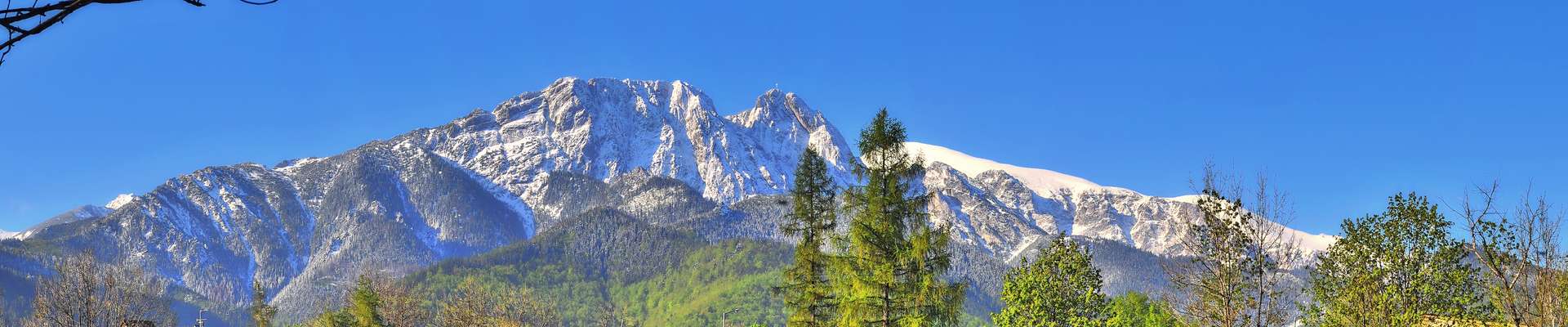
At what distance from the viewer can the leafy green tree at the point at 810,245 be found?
40.9 meters

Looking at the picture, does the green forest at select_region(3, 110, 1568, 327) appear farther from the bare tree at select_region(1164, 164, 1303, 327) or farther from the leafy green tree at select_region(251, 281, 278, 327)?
the leafy green tree at select_region(251, 281, 278, 327)

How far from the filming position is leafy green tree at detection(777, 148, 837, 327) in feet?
134

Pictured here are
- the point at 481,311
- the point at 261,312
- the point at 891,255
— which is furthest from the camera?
the point at 261,312

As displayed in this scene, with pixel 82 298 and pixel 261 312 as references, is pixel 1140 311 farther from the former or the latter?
pixel 261 312

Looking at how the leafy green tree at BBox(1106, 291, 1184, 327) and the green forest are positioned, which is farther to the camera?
the leafy green tree at BBox(1106, 291, 1184, 327)

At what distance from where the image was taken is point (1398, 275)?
2706 centimetres

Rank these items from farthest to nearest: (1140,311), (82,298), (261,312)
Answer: (261,312) < (1140,311) < (82,298)

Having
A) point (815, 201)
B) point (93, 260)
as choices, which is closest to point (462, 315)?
point (93, 260)

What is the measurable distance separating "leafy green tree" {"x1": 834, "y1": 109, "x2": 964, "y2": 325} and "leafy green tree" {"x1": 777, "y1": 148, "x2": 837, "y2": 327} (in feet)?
9.70

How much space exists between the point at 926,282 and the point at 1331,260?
12321 mm

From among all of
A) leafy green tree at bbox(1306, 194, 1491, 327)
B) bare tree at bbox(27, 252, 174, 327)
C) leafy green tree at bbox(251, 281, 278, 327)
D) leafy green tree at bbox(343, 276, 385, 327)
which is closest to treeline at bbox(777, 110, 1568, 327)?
leafy green tree at bbox(1306, 194, 1491, 327)

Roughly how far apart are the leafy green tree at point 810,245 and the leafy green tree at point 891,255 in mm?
2957

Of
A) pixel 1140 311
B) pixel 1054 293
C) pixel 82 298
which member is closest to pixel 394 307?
pixel 82 298

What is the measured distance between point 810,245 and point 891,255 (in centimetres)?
653
